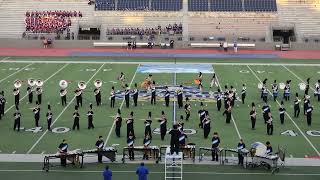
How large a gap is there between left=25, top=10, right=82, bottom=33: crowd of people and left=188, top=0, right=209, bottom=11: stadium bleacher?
10266 mm

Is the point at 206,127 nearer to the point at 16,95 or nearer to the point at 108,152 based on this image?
the point at 108,152

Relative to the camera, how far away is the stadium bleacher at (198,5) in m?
52.4

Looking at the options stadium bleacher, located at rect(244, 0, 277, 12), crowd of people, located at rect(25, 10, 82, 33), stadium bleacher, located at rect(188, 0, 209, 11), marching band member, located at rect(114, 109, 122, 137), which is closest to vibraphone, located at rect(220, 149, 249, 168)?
marching band member, located at rect(114, 109, 122, 137)

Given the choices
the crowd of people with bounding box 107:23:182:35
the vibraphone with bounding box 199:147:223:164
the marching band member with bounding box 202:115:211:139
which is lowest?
the vibraphone with bounding box 199:147:223:164

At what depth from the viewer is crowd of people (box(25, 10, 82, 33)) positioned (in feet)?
163

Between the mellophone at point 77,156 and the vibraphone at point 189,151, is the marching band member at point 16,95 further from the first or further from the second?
the vibraphone at point 189,151

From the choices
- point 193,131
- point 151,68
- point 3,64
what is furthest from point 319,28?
point 193,131

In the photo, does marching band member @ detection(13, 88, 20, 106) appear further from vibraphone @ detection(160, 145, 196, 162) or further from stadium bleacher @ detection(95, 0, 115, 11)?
stadium bleacher @ detection(95, 0, 115, 11)

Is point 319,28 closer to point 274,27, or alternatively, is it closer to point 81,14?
point 274,27

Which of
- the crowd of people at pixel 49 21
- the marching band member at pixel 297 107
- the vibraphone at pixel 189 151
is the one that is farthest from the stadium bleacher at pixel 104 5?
the vibraphone at pixel 189 151

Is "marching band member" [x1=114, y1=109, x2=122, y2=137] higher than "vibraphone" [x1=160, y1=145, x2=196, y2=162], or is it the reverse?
"marching band member" [x1=114, y1=109, x2=122, y2=137]

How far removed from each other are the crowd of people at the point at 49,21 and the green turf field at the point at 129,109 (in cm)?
1075

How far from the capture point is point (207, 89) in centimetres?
2869

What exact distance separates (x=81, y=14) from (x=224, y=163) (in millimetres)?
36808
